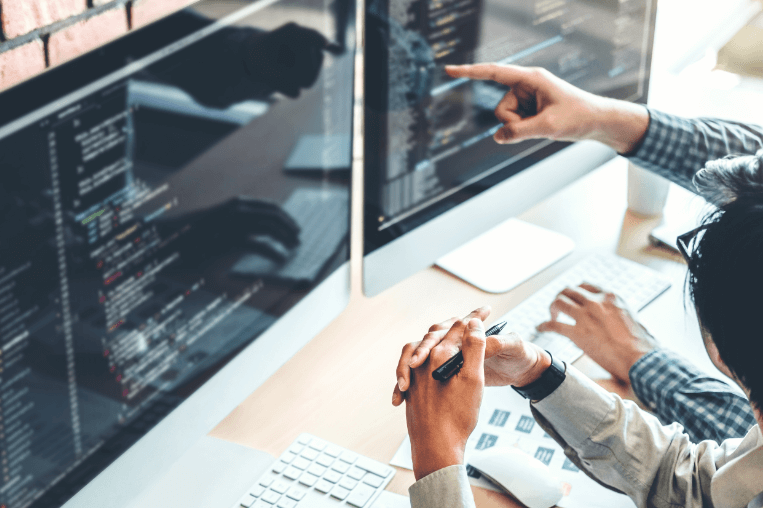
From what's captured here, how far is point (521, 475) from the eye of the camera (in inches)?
32.1

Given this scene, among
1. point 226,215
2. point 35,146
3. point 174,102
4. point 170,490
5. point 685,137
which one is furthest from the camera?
point 685,137

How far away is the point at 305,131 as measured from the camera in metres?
0.79

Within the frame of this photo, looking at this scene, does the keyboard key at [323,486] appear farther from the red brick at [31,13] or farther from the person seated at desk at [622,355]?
the red brick at [31,13]

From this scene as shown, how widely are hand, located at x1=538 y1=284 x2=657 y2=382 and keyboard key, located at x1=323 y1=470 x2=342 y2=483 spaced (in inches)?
16.4

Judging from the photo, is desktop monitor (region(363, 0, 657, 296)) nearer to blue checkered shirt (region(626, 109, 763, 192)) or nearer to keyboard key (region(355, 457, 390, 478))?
blue checkered shirt (region(626, 109, 763, 192))

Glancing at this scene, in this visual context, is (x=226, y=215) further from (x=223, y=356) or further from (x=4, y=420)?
(x=4, y=420)

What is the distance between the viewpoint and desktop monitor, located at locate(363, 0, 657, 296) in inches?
34.2

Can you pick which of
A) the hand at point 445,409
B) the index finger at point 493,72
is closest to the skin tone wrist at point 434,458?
the hand at point 445,409

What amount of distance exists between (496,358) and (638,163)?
21.6 inches

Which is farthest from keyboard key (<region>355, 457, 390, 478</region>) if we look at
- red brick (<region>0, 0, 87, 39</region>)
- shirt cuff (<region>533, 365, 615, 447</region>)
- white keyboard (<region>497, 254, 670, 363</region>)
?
red brick (<region>0, 0, 87, 39</region>)

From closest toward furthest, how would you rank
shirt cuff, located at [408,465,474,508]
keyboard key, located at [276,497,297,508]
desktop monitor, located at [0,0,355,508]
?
desktop monitor, located at [0,0,355,508]
shirt cuff, located at [408,465,474,508]
keyboard key, located at [276,497,297,508]

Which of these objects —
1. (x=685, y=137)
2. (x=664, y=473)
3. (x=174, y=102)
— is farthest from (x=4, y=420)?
(x=685, y=137)

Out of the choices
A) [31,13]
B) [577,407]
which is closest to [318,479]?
[577,407]

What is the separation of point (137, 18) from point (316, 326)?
1.39 ft
